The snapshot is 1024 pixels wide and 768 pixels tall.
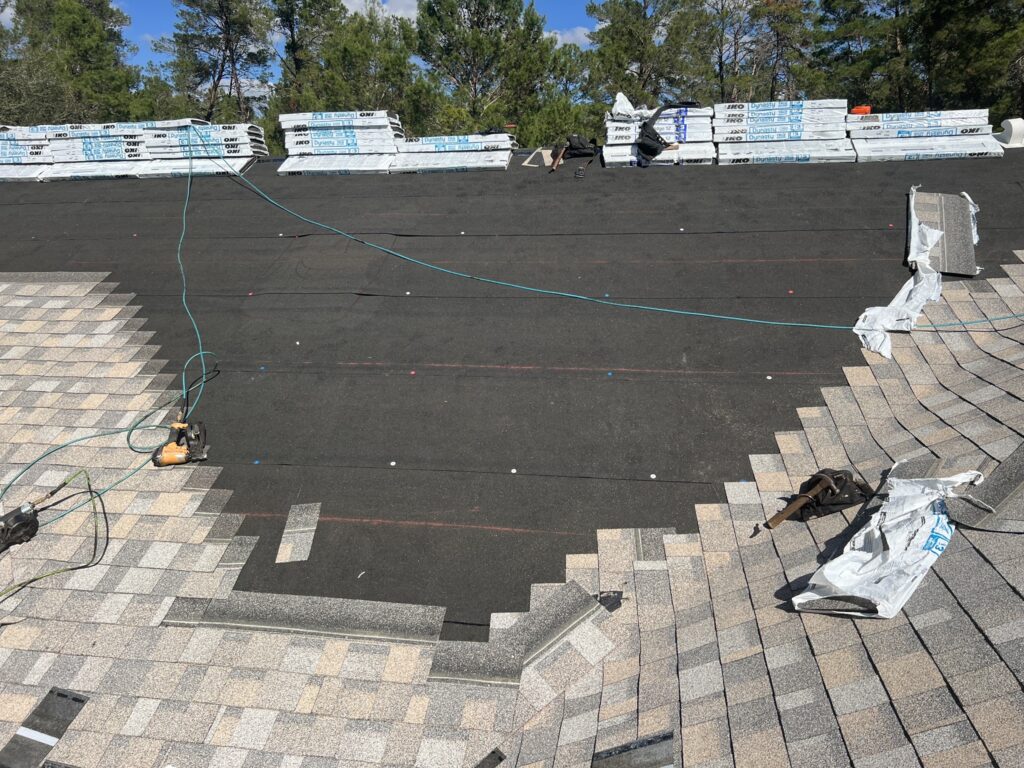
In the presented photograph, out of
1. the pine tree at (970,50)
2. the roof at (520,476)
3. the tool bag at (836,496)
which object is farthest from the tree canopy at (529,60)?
the tool bag at (836,496)

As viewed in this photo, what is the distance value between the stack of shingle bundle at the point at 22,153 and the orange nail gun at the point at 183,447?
1484 cm

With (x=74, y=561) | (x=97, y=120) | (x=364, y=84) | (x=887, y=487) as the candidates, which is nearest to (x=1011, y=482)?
(x=887, y=487)

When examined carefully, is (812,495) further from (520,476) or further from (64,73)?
(64,73)

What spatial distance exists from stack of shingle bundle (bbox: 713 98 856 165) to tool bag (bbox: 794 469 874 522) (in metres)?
10.9

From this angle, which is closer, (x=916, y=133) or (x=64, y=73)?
(x=916, y=133)

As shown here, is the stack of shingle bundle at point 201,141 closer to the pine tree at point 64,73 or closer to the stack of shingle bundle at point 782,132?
the stack of shingle bundle at point 782,132

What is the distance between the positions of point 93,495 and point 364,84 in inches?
1361

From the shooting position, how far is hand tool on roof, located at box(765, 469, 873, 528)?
719cm

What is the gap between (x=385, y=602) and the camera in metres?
7.79

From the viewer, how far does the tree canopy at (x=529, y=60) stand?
32688mm

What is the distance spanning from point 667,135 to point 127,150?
15.8 m

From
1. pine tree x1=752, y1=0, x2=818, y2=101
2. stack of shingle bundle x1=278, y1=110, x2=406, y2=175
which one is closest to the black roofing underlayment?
stack of shingle bundle x1=278, y1=110, x2=406, y2=175

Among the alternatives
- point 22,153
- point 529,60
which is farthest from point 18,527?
point 529,60

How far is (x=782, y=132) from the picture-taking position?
52.2ft
